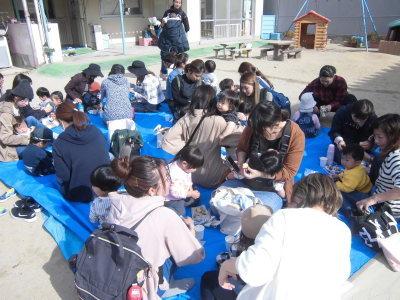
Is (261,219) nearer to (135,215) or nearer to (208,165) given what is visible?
(135,215)

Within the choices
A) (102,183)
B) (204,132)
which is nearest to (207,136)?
(204,132)

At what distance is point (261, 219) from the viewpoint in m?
2.03

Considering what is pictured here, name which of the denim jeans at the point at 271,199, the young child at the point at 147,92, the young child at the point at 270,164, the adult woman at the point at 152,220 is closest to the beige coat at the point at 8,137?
the young child at the point at 147,92

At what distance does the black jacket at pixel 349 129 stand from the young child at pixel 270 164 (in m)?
1.65

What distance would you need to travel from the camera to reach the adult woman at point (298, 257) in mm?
1516

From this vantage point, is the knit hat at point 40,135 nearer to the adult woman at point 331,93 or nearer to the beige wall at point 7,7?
the adult woman at point 331,93

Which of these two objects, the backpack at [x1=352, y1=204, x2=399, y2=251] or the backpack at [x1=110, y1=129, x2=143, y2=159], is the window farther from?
the backpack at [x1=352, y1=204, x2=399, y2=251]

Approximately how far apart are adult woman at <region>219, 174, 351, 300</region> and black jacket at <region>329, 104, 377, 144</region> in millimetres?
3070

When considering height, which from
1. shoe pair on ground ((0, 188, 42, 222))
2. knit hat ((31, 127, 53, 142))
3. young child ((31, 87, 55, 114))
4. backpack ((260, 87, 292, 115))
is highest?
backpack ((260, 87, 292, 115))

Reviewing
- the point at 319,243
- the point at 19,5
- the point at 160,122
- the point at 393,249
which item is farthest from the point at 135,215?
the point at 19,5

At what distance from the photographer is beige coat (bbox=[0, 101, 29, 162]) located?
14.0 ft

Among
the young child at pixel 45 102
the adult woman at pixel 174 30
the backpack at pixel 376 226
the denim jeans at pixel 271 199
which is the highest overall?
the adult woman at pixel 174 30

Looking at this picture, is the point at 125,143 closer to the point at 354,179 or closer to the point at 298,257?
the point at 354,179

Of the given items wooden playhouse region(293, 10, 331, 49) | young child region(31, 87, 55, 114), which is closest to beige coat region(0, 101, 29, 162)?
young child region(31, 87, 55, 114)
